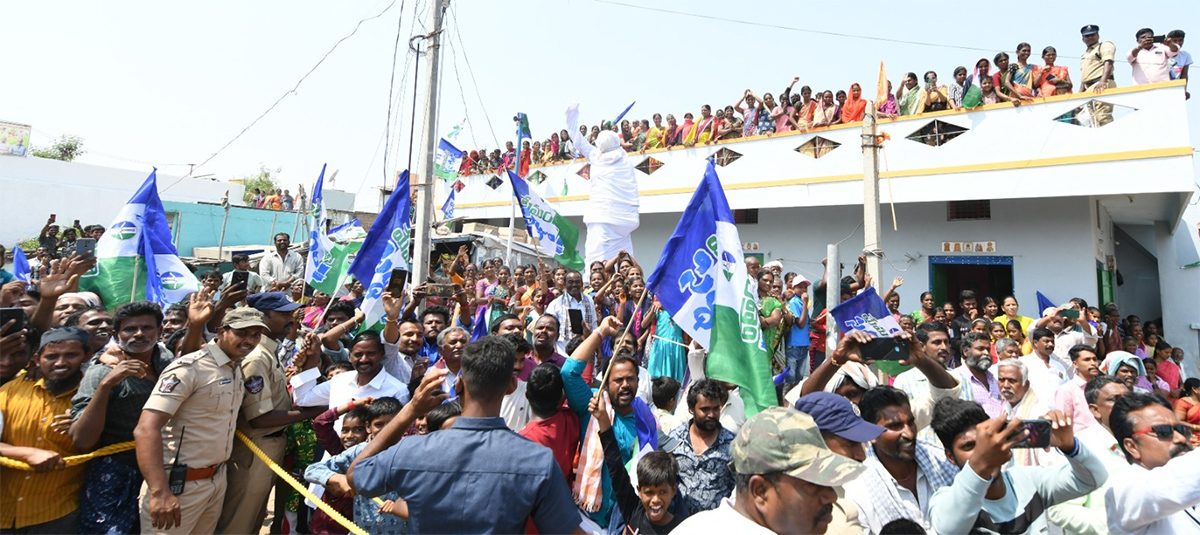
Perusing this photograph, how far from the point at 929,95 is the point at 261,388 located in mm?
11653

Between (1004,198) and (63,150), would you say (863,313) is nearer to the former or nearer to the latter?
(1004,198)

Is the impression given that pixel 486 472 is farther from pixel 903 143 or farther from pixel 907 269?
pixel 907 269

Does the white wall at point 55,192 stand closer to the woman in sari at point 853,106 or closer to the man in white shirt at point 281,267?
the man in white shirt at point 281,267

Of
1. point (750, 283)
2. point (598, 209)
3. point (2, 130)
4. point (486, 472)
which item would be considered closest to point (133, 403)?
point (486, 472)

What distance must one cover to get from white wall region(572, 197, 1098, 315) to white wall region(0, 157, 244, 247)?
65.5 feet

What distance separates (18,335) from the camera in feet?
10.5

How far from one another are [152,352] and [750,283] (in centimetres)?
363

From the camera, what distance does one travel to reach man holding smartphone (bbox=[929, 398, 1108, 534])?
212 cm

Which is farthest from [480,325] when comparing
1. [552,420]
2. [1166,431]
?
[1166,431]

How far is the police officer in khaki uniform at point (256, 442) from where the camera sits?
3.73m

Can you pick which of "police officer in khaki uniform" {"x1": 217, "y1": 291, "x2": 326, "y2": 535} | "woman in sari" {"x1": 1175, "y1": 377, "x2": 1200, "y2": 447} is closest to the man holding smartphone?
"police officer in khaki uniform" {"x1": 217, "y1": 291, "x2": 326, "y2": 535}

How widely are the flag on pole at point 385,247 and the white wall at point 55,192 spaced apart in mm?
19169

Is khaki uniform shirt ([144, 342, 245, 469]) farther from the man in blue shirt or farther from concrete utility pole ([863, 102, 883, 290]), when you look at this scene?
concrete utility pole ([863, 102, 883, 290])

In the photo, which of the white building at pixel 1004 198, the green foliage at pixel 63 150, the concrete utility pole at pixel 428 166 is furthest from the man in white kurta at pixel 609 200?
the green foliage at pixel 63 150
